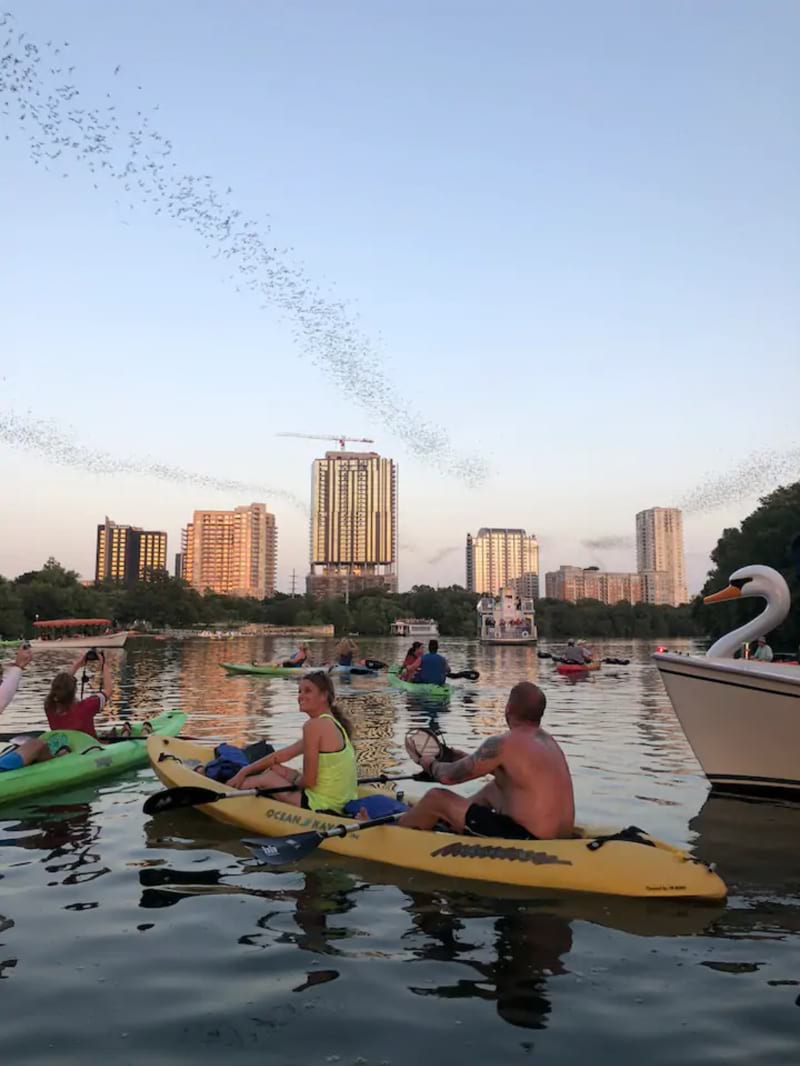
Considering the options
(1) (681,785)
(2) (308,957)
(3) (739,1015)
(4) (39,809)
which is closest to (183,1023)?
(2) (308,957)

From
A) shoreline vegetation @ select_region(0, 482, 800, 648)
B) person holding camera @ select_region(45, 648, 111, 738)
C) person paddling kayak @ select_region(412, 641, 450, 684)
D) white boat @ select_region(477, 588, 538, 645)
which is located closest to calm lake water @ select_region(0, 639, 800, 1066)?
person holding camera @ select_region(45, 648, 111, 738)

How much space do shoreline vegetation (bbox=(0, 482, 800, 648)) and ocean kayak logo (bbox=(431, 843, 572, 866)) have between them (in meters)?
54.8

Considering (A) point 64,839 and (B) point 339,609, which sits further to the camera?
(B) point 339,609

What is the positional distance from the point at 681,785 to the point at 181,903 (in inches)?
296

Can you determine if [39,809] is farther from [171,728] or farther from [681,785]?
[681,785]

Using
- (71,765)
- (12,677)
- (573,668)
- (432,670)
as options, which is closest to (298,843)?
(12,677)

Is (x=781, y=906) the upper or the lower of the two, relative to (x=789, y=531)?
lower

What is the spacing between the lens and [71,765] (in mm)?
11211

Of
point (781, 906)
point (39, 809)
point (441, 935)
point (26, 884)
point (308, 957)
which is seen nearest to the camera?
point (308, 957)

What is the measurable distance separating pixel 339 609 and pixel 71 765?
429 feet

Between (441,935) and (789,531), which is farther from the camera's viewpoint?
(789,531)

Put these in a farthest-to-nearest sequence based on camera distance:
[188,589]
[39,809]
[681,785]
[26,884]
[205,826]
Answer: [188,589] < [681,785] < [39,809] < [205,826] < [26,884]

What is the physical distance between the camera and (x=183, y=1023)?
457 cm

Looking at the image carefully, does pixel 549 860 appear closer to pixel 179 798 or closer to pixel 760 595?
pixel 179 798
